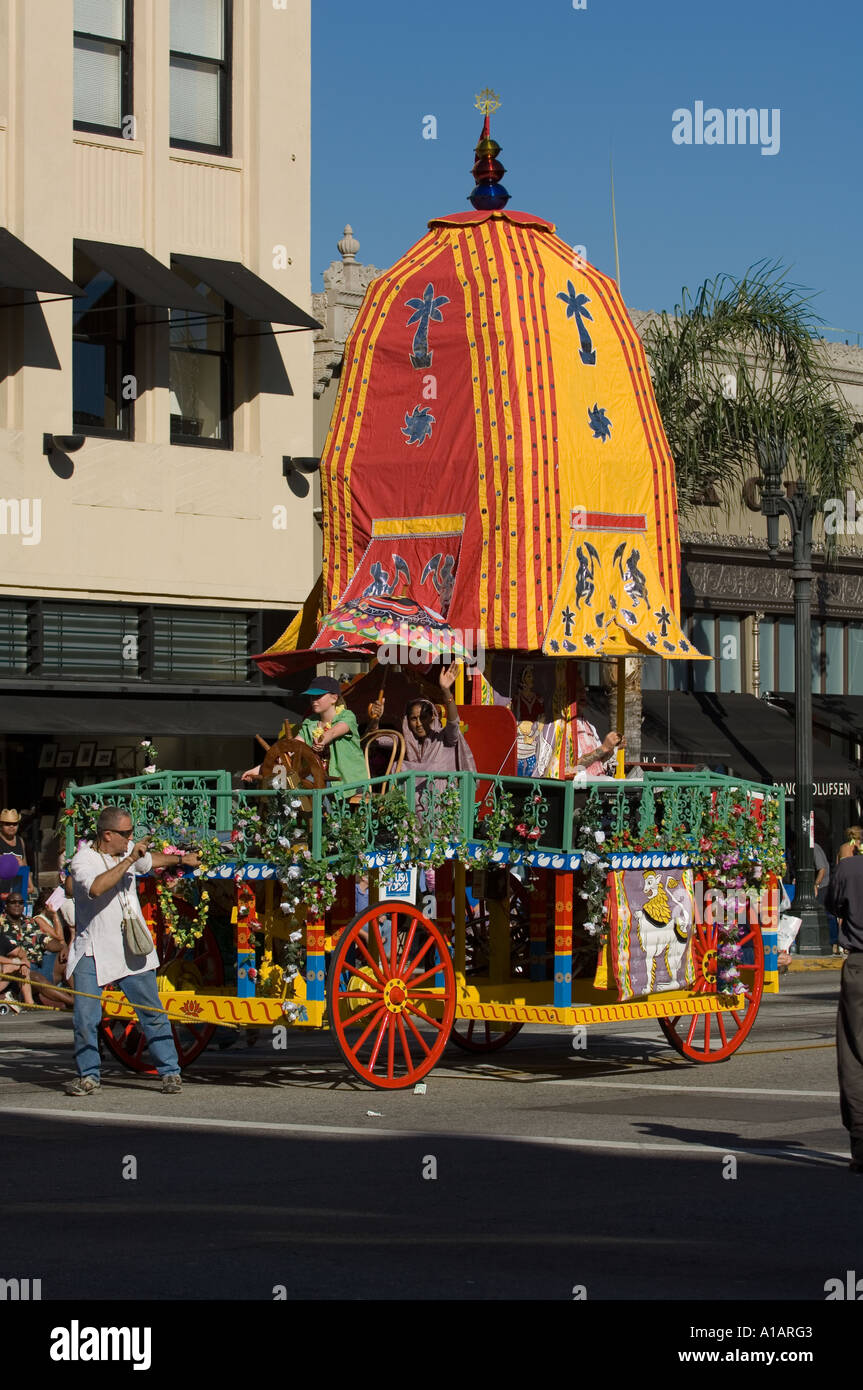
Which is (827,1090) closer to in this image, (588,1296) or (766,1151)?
(766,1151)

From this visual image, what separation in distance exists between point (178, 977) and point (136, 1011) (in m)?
1.03

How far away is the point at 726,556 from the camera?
1340 inches

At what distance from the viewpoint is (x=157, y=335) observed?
25078 millimetres

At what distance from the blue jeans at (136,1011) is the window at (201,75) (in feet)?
51.0

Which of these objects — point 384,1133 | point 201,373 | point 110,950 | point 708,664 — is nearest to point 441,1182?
point 384,1133

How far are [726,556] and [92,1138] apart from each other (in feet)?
80.5

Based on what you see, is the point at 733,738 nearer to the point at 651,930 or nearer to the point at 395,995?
the point at 651,930

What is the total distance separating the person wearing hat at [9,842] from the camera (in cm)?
1992

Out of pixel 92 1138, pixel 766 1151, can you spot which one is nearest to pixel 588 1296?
pixel 766 1151

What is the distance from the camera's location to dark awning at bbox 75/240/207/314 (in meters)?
23.7

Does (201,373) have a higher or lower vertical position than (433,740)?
higher

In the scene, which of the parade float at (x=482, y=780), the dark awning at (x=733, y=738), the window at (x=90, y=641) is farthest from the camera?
the dark awning at (x=733, y=738)

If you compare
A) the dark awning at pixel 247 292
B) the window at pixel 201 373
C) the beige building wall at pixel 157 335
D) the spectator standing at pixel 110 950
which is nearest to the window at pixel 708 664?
the beige building wall at pixel 157 335

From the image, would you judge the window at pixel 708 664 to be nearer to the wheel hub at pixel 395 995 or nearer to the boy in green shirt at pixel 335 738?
the boy in green shirt at pixel 335 738
